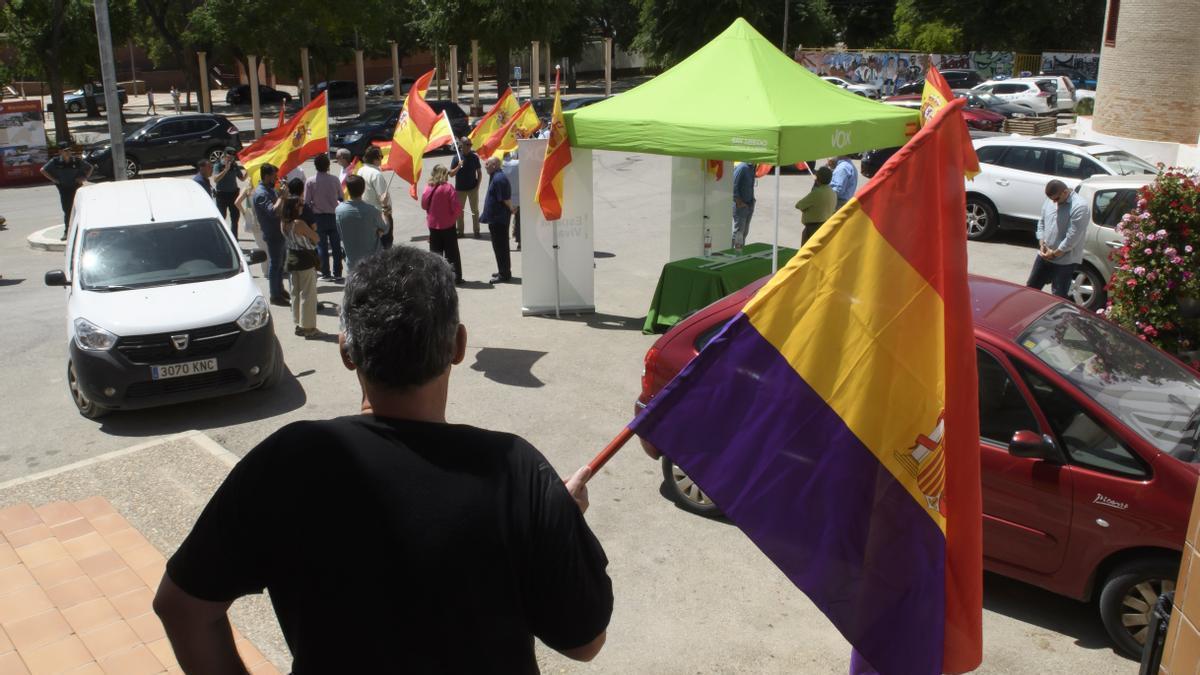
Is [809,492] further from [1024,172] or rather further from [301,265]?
[1024,172]

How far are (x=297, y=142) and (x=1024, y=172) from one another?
11546mm

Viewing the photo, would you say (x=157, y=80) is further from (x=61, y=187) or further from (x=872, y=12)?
(x=61, y=187)

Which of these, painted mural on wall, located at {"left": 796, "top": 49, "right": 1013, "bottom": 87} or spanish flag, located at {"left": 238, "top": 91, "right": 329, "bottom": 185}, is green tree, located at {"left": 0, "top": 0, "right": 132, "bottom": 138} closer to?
spanish flag, located at {"left": 238, "top": 91, "right": 329, "bottom": 185}

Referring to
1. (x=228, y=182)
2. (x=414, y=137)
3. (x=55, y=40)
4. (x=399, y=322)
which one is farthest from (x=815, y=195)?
(x=55, y=40)

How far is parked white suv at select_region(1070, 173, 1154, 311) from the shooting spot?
12.5 meters

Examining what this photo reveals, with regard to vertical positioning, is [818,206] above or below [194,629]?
below

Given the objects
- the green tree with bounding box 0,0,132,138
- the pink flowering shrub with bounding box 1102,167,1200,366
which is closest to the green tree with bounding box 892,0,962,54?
the green tree with bounding box 0,0,132,138

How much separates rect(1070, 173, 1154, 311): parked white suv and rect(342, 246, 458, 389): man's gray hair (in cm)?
1185

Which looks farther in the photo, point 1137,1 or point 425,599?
point 1137,1

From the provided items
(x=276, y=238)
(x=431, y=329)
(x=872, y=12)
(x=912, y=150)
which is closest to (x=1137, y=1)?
(x=276, y=238)

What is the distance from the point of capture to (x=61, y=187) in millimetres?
17234

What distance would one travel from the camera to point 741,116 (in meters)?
10.0

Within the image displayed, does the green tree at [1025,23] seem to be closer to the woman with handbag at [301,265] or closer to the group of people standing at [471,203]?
the group of people standing at [471,203]

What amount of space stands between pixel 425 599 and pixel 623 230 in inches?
648
